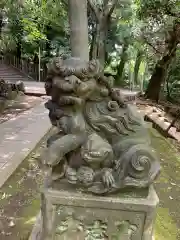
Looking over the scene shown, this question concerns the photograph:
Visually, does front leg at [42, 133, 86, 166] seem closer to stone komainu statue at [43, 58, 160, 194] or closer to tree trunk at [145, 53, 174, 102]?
stone komainu statue at [43, 58, 160, 194]

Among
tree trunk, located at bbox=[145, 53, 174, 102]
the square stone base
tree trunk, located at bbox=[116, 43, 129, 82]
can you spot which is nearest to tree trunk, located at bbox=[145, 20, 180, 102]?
tree trunk, located at bbox=[145, 53, 174, 102]

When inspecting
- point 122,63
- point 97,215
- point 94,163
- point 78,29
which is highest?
point 78,29

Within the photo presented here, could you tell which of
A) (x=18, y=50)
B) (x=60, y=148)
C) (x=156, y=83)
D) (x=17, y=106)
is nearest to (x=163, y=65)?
(x=156, y=83)

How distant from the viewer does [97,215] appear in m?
2.16

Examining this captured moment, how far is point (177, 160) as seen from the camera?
488cm

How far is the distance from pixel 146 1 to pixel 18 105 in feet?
17.1

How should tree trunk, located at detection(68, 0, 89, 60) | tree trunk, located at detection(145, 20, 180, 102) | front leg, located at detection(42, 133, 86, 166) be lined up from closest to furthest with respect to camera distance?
front leg, located at detection(42, 133, 86, 166) → tree trunk, located at detection(68, 0, 89, 60) → tree trunk, located at detection(145, 20, 180, 102)

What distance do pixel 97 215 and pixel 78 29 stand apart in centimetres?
157

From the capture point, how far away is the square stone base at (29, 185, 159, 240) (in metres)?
2.11

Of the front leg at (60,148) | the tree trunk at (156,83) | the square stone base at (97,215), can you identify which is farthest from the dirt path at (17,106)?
the front leg at (60,148)

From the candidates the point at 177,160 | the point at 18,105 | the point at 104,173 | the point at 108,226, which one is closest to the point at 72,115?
the point at 104,173

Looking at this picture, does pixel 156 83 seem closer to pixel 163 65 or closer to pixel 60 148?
pixel 163 65

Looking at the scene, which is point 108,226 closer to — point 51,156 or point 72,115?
point 51,156

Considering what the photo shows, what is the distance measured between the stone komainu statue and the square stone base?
11cm
